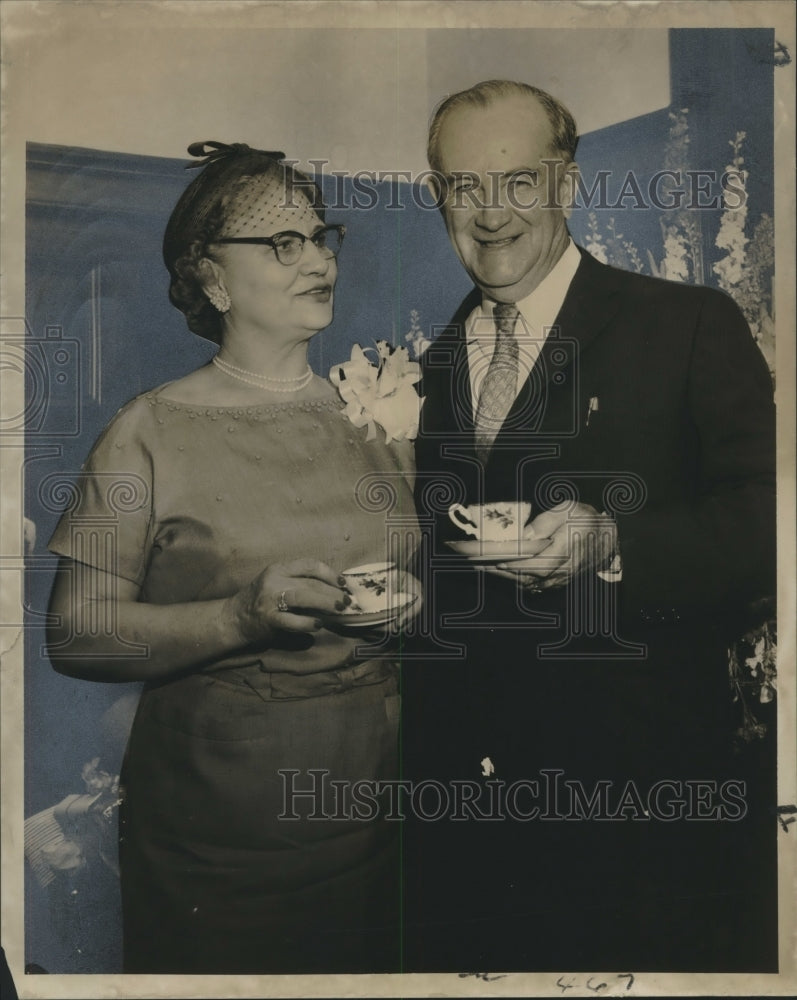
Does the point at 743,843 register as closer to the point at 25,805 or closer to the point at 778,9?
the point at 25,805

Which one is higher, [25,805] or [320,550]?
[320,550]

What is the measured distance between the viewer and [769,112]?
135 inches

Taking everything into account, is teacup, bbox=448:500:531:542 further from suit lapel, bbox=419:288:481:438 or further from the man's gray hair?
the man's gray hair

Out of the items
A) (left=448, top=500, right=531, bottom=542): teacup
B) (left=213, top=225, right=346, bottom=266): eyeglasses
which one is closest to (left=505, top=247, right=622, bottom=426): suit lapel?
(left=448, top=500, right=531, bottom=542): teacup

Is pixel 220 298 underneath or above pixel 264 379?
above

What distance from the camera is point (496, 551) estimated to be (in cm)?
336

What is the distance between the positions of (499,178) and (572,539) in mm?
1036

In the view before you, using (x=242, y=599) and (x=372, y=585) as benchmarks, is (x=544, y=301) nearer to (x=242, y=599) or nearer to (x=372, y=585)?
(x=372, y=585)

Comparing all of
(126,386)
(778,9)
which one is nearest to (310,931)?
(126,386)

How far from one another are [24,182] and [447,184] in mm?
1200

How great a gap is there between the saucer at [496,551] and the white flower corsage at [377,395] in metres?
0.36

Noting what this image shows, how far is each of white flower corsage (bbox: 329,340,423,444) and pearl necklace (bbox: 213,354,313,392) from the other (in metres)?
0.08

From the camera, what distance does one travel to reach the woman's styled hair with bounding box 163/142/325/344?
336cm

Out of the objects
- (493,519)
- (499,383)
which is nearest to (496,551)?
(493,519)
